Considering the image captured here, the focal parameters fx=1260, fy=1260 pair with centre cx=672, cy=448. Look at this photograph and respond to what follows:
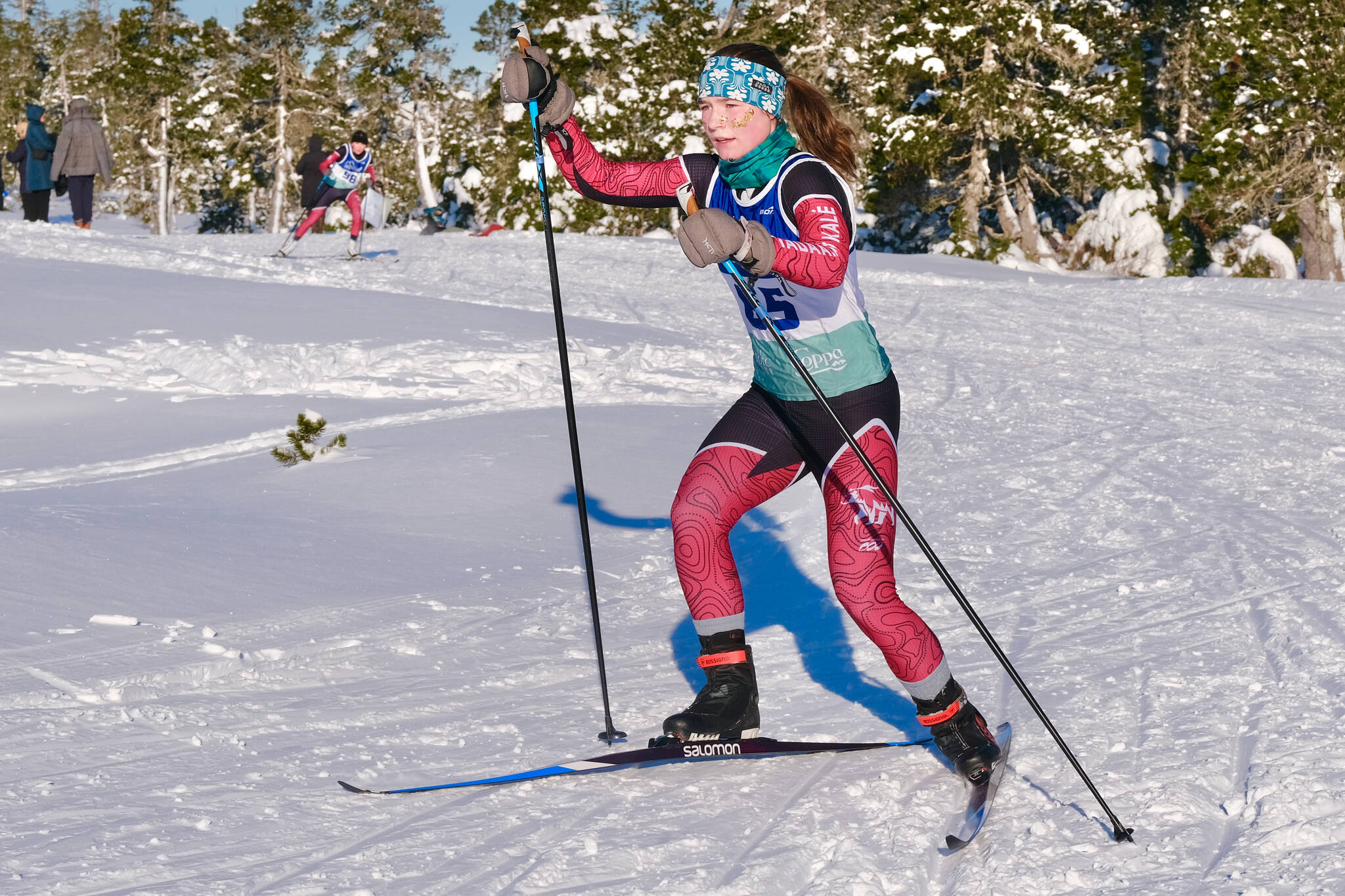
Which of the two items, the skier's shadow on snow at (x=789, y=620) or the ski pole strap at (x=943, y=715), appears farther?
the skier's shadow on snow at (x=789, y=620)

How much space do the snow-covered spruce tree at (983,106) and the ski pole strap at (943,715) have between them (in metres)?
23.8

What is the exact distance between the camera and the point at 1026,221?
2933cm

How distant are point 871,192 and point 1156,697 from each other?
2832cm

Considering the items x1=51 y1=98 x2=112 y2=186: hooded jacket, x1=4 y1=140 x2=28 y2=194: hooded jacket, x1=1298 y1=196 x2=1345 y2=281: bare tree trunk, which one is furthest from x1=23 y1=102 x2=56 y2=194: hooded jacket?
x1=1298 y1=196 x2=1345 y2=281: bare tree trunk

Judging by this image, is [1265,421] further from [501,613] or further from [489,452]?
[501,613]

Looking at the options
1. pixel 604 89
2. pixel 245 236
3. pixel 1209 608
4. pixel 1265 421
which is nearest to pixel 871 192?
pixel 604 89

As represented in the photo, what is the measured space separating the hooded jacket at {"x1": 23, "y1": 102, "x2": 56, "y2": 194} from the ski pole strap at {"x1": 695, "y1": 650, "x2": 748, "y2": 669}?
16908mm

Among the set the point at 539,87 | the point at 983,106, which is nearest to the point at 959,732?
the point at 539,87

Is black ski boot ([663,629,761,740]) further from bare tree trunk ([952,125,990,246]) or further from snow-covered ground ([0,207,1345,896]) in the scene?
bare tree trunk ([952,125,990,246])

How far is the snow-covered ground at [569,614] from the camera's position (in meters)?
2.79

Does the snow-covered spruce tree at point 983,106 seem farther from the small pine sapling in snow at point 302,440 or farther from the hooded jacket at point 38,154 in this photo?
the small pine sapling in snow at point 302,440

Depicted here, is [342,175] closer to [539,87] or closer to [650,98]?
[539,87]

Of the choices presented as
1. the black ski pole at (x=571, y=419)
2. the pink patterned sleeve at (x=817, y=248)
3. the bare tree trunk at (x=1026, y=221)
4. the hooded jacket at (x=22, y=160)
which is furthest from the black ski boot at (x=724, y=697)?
the bare tree trunk at (x=1026, y=221)

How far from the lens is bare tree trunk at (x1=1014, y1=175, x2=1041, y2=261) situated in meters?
28.6
